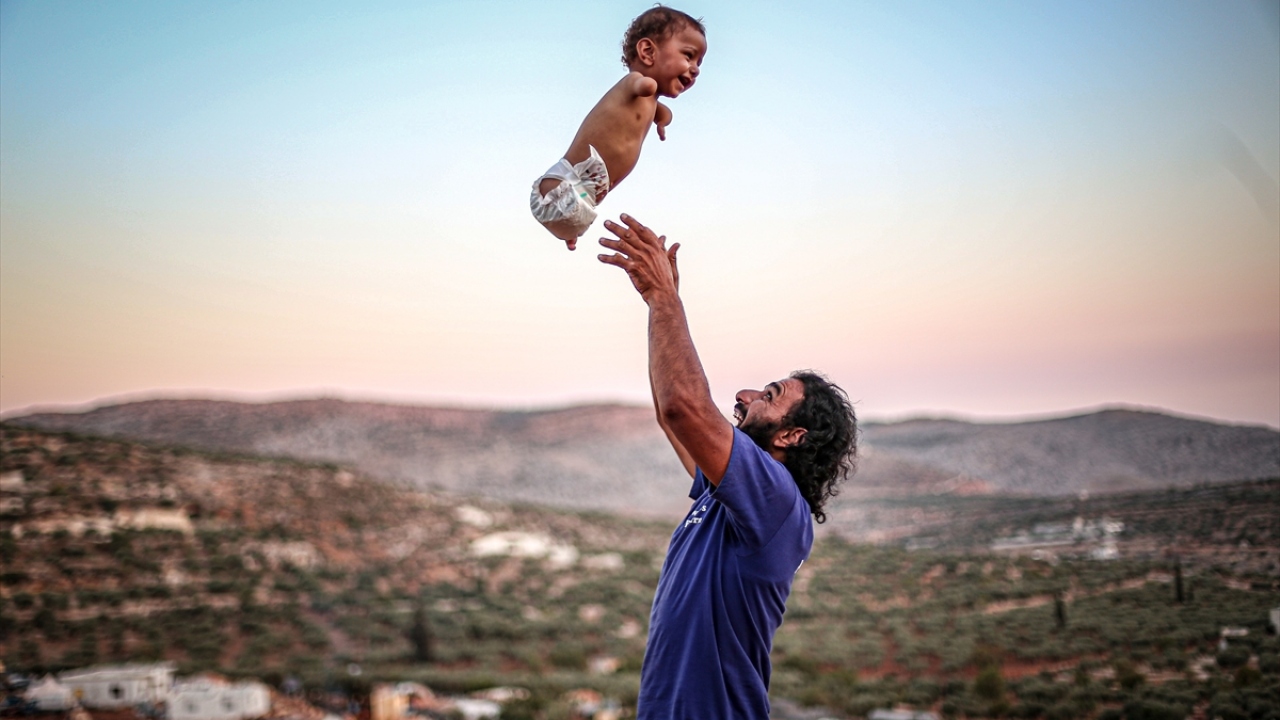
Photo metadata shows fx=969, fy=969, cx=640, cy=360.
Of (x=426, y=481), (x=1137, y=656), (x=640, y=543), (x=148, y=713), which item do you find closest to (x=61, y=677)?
(x=148, y=713)

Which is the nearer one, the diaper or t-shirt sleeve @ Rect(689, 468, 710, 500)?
the diaper

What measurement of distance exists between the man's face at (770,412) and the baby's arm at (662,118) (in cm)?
83

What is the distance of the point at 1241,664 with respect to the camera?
907 centimetres

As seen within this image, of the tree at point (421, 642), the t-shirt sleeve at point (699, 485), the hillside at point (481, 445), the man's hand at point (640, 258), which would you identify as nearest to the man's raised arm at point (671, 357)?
the man's hand at point (640, 258)

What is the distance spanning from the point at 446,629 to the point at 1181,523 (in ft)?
48.4

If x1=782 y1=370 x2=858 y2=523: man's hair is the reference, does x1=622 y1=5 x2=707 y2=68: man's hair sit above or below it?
above

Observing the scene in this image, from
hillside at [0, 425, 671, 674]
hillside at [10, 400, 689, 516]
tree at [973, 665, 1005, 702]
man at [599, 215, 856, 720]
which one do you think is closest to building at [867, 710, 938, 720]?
tree at [973, 665, 1005, 702]

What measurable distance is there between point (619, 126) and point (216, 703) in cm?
1198

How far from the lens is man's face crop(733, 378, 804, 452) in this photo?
2.67 metres

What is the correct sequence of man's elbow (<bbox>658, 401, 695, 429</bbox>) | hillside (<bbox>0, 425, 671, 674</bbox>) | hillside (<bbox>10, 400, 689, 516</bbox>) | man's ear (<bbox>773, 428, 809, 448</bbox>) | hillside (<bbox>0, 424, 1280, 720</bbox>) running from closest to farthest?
1. man's elbow (<bbox>658, 401, 695, 429</bbox>)
2. man's ear (<bbox>773, 428, 809, 448</bbox>)
3. hillside (<bbox>0, 424, 1280, 720</bbox>)
4. hillside (<bbox>0, 425, 671, 674</bbox>)
5. hillside (<bbox>10, 400, 689, 516</bbox>)

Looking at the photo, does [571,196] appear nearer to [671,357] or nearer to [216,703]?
[671,357]

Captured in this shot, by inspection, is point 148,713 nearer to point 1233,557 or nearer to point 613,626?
point 613,626

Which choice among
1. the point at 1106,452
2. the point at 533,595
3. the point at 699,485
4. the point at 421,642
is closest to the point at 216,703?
the point at 421,642

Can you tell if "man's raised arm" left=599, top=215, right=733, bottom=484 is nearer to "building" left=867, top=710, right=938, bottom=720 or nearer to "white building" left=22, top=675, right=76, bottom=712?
"building" left=867, top=710, right=938, bottom=720
